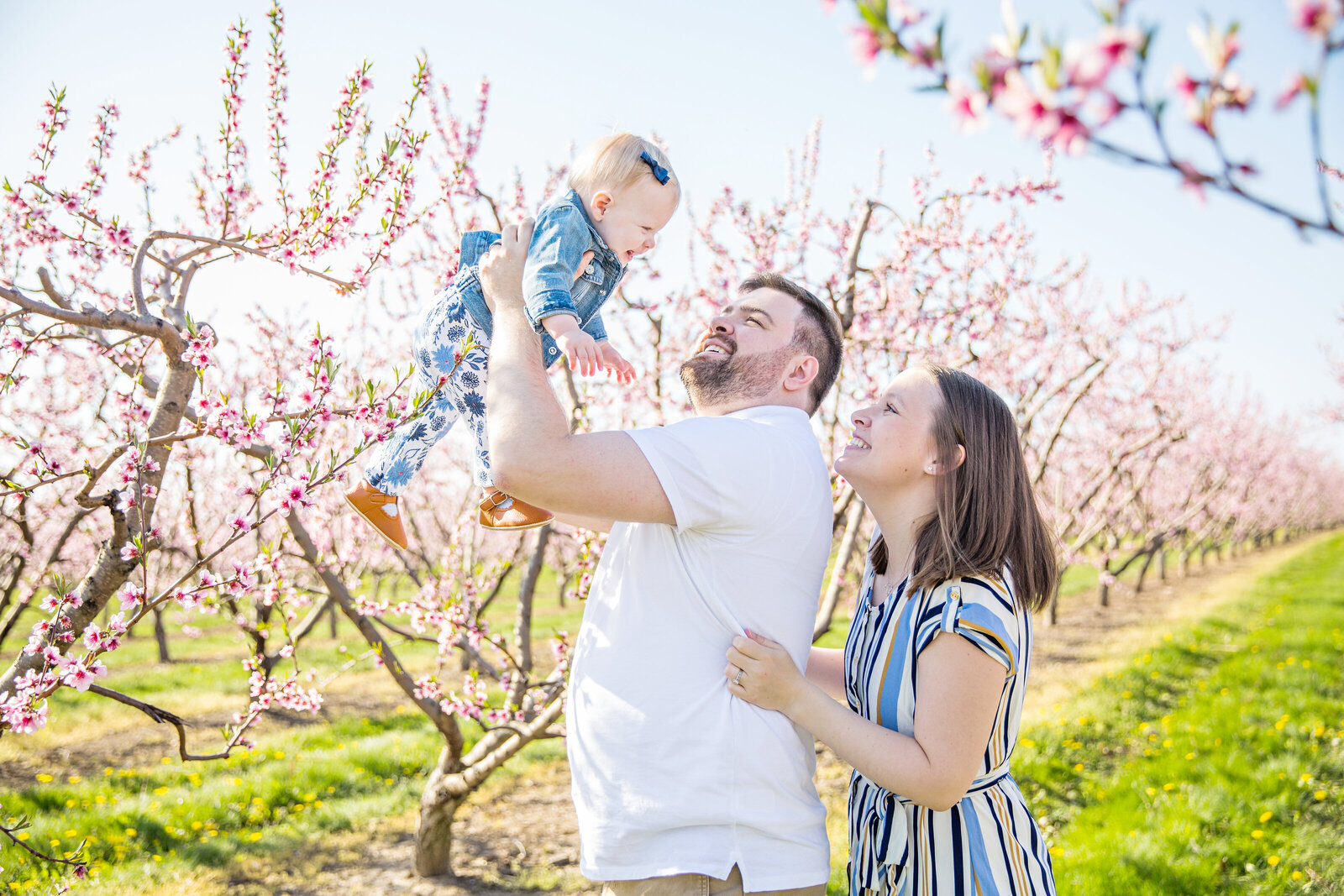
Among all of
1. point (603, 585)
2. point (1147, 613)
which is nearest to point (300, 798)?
point (603, 585)

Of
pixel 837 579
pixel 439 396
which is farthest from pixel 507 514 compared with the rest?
pixel 837 579

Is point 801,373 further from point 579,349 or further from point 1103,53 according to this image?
point 1103,53

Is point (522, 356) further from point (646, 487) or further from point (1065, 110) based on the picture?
point (1065, 110)

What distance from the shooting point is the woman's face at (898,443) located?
2.07 m

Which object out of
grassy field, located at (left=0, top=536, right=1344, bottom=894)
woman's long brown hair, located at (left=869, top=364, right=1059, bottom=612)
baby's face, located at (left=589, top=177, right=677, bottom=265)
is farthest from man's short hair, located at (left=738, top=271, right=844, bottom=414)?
grassy field, located at (left=0, top=536, right=1344, bottom=894)

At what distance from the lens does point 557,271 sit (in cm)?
218

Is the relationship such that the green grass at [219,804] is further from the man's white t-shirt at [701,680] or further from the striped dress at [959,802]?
the striped dress at [959,802]

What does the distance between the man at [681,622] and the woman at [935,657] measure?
0.36 ft

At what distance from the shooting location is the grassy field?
423 cm

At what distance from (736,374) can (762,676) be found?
0.81 metres

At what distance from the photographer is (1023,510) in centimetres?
206

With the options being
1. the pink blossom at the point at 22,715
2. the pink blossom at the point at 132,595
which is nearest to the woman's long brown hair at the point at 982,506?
the pink blossom at the point at 132,595

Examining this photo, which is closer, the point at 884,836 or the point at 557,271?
the point at 884,836

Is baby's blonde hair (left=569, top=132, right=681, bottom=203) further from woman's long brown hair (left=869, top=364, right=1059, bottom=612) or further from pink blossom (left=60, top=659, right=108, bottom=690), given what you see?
pink blossom (left=60, top=659, right=108, bottom=690)
